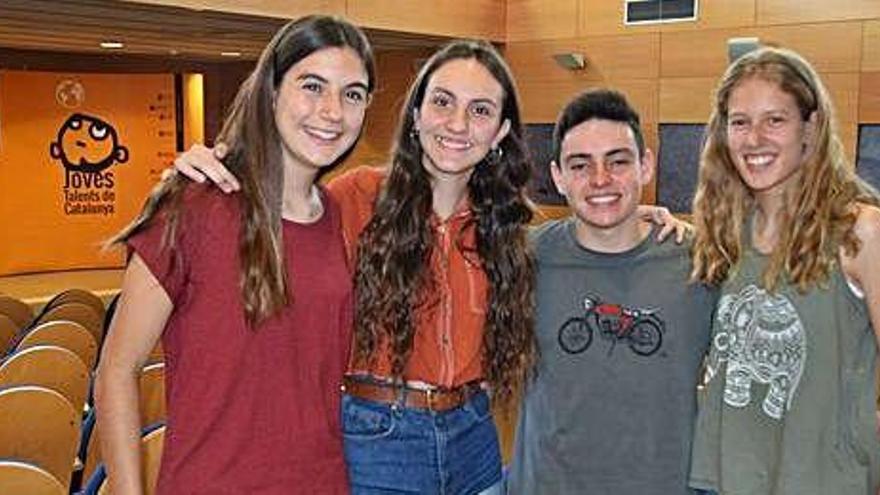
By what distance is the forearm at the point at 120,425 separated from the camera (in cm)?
172

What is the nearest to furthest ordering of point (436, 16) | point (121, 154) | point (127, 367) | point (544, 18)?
point (127, 367) < point (436, 16) < point (544, 18) < point (121, 154)

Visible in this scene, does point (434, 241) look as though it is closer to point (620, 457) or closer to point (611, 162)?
point (611, 162)

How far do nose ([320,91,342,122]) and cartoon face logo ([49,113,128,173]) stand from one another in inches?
341

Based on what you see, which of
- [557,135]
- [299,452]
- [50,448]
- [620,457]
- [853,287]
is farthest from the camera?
[50,448]

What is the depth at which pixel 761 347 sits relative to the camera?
216cm

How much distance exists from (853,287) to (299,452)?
1283 mm

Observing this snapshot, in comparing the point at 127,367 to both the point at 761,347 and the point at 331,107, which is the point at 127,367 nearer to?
the point at 331,107

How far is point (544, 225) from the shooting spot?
8.27 feet

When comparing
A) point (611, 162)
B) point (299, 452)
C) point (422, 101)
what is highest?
point (422, 101)

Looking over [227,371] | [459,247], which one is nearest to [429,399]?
[459,247]

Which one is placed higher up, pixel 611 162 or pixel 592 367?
pixel 611 162

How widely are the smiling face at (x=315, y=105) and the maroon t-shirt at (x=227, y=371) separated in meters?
0.18

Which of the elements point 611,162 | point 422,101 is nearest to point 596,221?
point 611,162

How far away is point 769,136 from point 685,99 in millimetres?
6009
